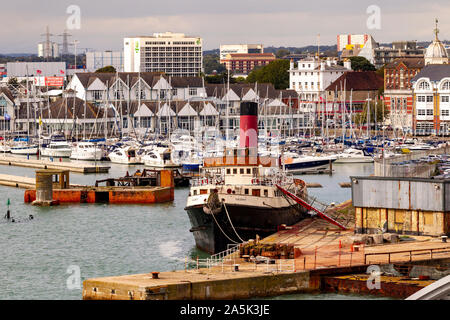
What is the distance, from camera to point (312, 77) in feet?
580

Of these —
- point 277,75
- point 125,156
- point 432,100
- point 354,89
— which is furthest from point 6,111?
point 432,100

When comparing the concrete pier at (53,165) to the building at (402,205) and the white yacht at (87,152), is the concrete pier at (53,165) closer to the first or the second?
the white yacht at (87,152)

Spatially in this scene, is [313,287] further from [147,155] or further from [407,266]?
[147,155]

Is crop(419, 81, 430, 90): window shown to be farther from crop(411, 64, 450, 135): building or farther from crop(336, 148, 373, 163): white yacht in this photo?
crop(336, 148, 373, 163): white yacht

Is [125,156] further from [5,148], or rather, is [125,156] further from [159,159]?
[5,148]

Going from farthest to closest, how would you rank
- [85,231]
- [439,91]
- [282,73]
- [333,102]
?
[282,73] < [333,102] < [439,91] < [85,231]

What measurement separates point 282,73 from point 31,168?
92828 millimetres

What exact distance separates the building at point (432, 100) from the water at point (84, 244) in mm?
56747

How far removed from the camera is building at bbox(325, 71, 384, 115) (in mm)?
162500

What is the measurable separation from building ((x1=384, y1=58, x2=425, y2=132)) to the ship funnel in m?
84.0

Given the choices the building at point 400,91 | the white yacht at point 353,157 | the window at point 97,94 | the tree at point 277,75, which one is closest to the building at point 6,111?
the window at point 97,94

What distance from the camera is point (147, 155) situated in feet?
350

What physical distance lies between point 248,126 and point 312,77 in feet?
417

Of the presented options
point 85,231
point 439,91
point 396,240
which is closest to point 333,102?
point 439,91
